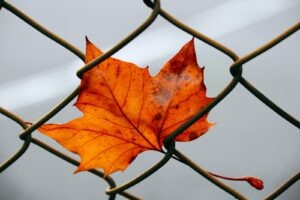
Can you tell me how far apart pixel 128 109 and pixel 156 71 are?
3.43 m

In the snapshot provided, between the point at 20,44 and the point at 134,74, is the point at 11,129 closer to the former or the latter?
the point at 20,44

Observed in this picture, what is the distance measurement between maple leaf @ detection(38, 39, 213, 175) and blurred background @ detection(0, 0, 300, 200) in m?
2.78

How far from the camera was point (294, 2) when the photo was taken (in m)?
4.37

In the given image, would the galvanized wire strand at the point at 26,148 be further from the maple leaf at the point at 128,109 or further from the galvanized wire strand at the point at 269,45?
the galvanized wire strand at the point at 269,45

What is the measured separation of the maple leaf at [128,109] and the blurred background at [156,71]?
278cm

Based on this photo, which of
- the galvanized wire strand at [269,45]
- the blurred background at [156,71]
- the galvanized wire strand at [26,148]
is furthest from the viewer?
the blurred background at [156,71]

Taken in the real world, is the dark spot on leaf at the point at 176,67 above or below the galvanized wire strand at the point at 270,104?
above

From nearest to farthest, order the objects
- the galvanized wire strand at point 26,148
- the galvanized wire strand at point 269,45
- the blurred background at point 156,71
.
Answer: the galvanized wire strand at point 269,45, the galvanized wire strand at point 26,148, the blurred background at point 156,71

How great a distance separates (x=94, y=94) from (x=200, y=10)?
13.1 feet

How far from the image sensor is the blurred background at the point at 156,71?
3463 mm

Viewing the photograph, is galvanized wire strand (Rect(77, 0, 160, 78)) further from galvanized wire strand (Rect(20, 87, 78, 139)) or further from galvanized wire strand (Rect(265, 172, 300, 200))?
galvanized wire strand (Rect(265, 172, 300, 200))

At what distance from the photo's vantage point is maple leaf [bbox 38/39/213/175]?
498 mm

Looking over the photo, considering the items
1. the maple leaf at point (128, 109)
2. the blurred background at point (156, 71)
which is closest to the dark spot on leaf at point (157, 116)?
the maple leaf at point (128, 109)

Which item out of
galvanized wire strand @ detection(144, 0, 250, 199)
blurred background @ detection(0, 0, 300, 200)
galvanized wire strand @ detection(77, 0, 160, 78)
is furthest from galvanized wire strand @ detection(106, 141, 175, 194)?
blurred background @ detection(0, 0, 300, 200)
